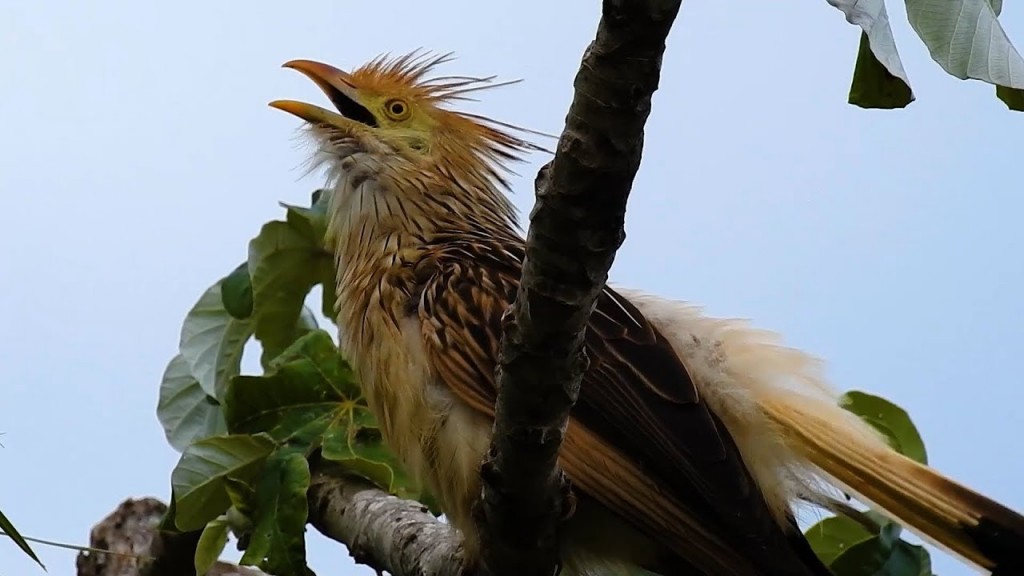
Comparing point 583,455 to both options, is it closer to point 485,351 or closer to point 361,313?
point 485,351

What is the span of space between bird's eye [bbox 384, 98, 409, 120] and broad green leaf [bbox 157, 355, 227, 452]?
103 cm

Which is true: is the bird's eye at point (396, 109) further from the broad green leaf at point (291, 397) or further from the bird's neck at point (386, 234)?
the broad green leaf at point (291, 397)

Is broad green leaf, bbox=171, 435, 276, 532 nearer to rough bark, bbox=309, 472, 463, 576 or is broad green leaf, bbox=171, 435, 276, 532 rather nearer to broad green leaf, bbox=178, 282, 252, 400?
rough bark, bbox=309, 472, 463, 576

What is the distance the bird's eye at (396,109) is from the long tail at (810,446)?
3.39 ft

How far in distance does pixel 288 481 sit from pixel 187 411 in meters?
0.90

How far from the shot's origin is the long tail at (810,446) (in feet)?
8.94

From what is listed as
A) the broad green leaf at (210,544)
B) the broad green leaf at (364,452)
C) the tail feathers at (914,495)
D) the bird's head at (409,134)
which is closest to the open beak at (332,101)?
the bird's head at (409,134)

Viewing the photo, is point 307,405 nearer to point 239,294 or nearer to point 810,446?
point 239,294

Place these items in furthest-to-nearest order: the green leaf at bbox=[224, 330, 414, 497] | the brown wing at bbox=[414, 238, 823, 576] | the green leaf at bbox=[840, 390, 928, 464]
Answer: the green leaf at bbox=[224, 330, 414, 497]
the green leaf at bbox=[840, 390, 928, 464]
the brown wing at bbox=[414, 238, 823, 576]

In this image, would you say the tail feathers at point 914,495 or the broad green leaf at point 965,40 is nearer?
the broad green leaf at point 965,40

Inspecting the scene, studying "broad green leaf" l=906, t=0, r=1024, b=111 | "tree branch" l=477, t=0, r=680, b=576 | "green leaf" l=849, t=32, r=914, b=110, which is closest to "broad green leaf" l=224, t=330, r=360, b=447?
"tree branch" l=477, t=0, r=680, b=576

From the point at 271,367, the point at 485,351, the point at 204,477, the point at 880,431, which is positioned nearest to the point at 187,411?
the point at 271,367

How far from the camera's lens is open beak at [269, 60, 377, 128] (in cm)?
365

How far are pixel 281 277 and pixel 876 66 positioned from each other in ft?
8.09
